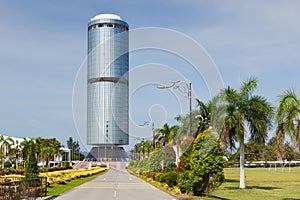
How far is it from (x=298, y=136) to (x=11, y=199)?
491 inches

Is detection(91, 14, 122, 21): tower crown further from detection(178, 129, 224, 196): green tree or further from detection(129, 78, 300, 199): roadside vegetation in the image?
detection(178, 129, 224, 196): green tree

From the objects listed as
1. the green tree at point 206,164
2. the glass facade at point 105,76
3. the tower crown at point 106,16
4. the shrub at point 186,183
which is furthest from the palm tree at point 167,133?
the tower crown at point 106,16

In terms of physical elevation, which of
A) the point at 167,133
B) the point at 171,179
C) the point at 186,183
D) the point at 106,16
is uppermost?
the point at 106,16

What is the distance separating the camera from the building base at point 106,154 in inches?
6885

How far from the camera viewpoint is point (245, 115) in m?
32.1

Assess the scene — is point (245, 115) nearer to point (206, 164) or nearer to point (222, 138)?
point (222, 138)

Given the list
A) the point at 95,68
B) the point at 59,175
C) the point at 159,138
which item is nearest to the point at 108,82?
the point at 95,68

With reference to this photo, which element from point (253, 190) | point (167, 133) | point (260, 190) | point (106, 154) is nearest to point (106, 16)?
point (106, 154)

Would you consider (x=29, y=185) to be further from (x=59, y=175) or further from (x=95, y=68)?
(x=95, y=68)

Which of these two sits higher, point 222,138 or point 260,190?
point 222,138

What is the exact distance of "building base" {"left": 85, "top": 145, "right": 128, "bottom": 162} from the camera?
574ft

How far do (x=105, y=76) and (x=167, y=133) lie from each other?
94.2m

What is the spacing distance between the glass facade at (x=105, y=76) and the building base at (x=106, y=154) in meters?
3.67

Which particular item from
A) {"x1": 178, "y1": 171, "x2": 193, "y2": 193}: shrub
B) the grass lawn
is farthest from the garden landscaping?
{"x1": 178, "y1": 171, "x2": 193, "y2": 193}: shrub
